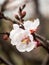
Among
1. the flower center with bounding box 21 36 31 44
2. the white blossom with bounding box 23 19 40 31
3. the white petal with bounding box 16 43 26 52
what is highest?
the white blossom with bounding box 23 19 40 31

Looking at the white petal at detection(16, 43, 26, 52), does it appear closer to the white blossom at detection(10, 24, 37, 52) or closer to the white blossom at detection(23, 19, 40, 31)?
the white blossom at detection(10, 24, 37, 52)

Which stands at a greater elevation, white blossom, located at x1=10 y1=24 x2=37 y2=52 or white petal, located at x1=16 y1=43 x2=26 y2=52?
white blossom, located at x1=10 y1=24 x2=37 y2=52

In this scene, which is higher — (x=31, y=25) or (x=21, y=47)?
(x=31, y=25)

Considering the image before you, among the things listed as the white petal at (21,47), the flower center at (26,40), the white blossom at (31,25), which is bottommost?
the white petal at (21,47)

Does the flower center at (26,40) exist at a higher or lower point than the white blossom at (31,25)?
lower

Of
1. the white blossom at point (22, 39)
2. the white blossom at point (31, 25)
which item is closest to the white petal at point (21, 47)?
the white blossom at point (22, 39)

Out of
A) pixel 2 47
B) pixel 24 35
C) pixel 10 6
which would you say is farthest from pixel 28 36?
pixel 2 47

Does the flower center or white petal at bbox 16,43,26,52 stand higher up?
the flower center

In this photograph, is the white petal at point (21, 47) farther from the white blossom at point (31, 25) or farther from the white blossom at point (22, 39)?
the white blossom at point (31, 25)

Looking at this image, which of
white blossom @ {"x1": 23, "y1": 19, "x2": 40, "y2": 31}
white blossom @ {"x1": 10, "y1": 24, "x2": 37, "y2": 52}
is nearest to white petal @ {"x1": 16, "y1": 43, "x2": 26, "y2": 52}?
white blossom @ {"x1": 10, "y1": 24, "x2": 37, "y2": 52}
